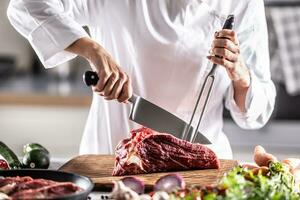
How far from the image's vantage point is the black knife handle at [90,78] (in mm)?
1836

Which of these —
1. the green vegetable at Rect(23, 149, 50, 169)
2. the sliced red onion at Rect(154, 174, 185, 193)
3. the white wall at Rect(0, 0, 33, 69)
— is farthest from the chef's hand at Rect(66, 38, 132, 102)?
the white wall at Rect(0, 0, 33, 69)

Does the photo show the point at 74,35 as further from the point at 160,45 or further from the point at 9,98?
the point at 9,98

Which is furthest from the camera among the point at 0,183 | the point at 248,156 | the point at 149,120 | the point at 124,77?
the point at 248,156

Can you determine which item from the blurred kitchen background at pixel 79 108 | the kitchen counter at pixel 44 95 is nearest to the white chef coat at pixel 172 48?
the blurred kitchen background at pixel 79 108

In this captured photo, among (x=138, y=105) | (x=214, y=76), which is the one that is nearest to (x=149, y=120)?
(x=138, y=105)

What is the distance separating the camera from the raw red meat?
4.70ft

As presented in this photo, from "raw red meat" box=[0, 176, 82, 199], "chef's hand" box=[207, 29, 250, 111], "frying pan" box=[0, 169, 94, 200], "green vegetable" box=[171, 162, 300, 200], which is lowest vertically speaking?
"raw red meat" box=[0, 176, 82, 199]

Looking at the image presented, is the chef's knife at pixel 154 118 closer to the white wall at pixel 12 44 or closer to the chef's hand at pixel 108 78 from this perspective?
the chef's hand at pixel 108 78

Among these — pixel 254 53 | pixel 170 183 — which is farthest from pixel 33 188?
pixel 254 53

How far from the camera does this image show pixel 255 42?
219 cm

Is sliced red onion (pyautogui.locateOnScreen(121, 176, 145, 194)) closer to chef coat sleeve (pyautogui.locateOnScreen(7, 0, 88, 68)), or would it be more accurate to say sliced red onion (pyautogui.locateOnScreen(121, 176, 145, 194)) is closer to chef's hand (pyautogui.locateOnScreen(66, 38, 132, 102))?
chef's hand (pyautogui.locateOnScreen(66, 38, 132, 102))

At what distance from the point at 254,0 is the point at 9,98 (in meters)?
1.83

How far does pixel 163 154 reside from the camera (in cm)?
198

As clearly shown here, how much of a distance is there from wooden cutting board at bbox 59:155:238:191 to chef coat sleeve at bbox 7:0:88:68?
293mm
